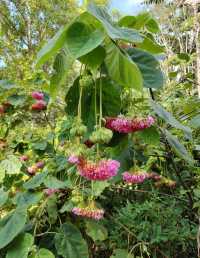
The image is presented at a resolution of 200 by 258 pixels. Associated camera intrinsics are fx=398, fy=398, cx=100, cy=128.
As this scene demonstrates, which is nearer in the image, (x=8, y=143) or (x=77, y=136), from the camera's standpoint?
(x=77, y=136)

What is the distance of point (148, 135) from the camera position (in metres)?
Result: 0.85

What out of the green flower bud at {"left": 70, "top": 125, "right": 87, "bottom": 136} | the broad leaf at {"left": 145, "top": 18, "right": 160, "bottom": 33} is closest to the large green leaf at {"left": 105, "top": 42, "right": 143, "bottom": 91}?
the green flower bud at {"left": 70, "top": 125, "right": 87, "bottom": 136}

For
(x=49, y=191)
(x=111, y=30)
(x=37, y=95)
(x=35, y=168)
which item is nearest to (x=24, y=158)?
(x=35, y=168)

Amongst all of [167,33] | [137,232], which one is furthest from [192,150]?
[167,33]

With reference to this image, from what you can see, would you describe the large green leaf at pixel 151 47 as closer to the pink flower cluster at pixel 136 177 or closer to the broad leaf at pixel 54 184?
the pink flower cluster at pixel 136 177

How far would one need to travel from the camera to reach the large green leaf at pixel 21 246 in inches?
37.6

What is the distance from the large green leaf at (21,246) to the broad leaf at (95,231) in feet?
0.60

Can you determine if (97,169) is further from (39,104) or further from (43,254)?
(39,104)

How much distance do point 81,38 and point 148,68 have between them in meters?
0.18

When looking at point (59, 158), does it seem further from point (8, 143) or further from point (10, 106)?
point (8, 143)

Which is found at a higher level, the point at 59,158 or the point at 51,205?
the point at 59,158

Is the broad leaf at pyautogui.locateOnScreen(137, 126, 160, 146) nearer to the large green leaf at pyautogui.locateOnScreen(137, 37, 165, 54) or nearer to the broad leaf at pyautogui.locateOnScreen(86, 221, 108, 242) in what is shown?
the large green leaf at pyautogui.locateOnScreen(137, 37, 165, 54)

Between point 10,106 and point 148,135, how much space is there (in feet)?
3.07

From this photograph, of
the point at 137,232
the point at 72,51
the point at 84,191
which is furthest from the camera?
the point at 137,232
